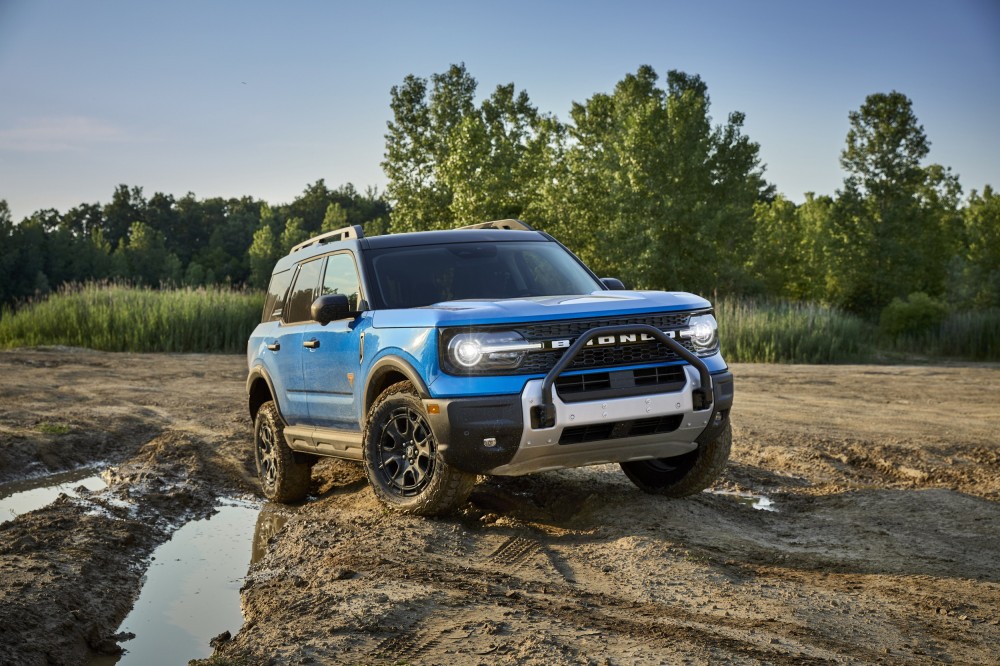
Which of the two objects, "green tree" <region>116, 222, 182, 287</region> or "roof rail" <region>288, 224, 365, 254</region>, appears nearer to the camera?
"roof rail" <region>288, 224, 365, 254</region>

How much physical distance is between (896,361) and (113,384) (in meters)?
20.6

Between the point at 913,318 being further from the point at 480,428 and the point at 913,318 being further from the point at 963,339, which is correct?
the point at 480,428

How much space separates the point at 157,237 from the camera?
102438 mm

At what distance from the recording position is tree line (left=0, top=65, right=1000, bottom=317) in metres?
39.1

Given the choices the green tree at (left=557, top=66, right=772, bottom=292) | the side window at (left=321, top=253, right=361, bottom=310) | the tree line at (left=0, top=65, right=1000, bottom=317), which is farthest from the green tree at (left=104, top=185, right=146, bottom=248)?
the side window at (left=321, top=253, right=361, bottom=310)

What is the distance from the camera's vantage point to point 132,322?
26891 mm

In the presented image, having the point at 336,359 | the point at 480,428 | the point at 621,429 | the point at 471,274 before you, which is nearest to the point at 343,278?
the point at 336,359

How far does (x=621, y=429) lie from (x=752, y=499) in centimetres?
282

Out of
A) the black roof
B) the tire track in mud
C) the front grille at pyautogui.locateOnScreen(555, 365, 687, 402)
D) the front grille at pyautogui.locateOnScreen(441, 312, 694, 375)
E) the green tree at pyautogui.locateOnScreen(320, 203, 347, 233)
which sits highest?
the green tree at pyautogui.locateOnScreen(320, 203, 347, 233)

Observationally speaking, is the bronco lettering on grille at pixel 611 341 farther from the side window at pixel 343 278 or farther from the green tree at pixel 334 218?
the green tree at pixel 334 218

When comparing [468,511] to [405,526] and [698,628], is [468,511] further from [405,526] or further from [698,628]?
[698,628]

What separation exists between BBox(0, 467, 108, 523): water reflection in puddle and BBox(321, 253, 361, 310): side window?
3.00 meters

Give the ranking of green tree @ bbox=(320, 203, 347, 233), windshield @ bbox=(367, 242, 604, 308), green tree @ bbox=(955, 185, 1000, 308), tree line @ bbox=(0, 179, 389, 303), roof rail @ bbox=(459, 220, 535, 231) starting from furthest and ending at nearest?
1. green tree @ bbox=(320, 203, 347, 233)
2. tree line @ bbox=(0, 179, 389, 303)
3. green tree @ bbox=(955, 185, 1000, 308)
4. roof rail @ bbox=(459, 220, 535, 231)
5. windshield @ bbox=(367, 242, 604, 308)

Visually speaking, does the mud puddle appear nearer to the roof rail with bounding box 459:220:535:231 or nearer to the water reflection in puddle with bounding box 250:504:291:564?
the water reflection in puddle with bounding box 250:504:291:564
